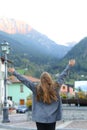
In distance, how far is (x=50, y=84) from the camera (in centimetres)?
775

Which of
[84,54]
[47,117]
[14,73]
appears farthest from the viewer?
[84,54]

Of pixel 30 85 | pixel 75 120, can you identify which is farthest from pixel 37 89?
pixel 75 120

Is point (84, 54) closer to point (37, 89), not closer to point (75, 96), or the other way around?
point (75, 96)

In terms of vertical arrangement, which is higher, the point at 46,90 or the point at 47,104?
the point at 46,90

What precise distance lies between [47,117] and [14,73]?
3.44 ft

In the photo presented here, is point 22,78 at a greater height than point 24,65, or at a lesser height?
lesser

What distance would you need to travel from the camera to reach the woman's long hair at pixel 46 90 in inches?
301

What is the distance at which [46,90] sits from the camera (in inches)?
302

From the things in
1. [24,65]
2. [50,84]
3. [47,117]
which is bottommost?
[47,117]

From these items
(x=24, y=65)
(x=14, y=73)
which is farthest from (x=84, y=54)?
(x=14, y=73)

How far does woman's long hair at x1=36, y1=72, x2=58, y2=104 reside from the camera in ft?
25.1

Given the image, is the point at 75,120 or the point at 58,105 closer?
the point at 58,105

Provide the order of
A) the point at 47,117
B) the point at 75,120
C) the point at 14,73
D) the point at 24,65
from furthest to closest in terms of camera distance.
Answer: the point at 24,65
the point at 75,120
the point at 14,73
the point at 47,117

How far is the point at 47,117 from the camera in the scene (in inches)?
304
